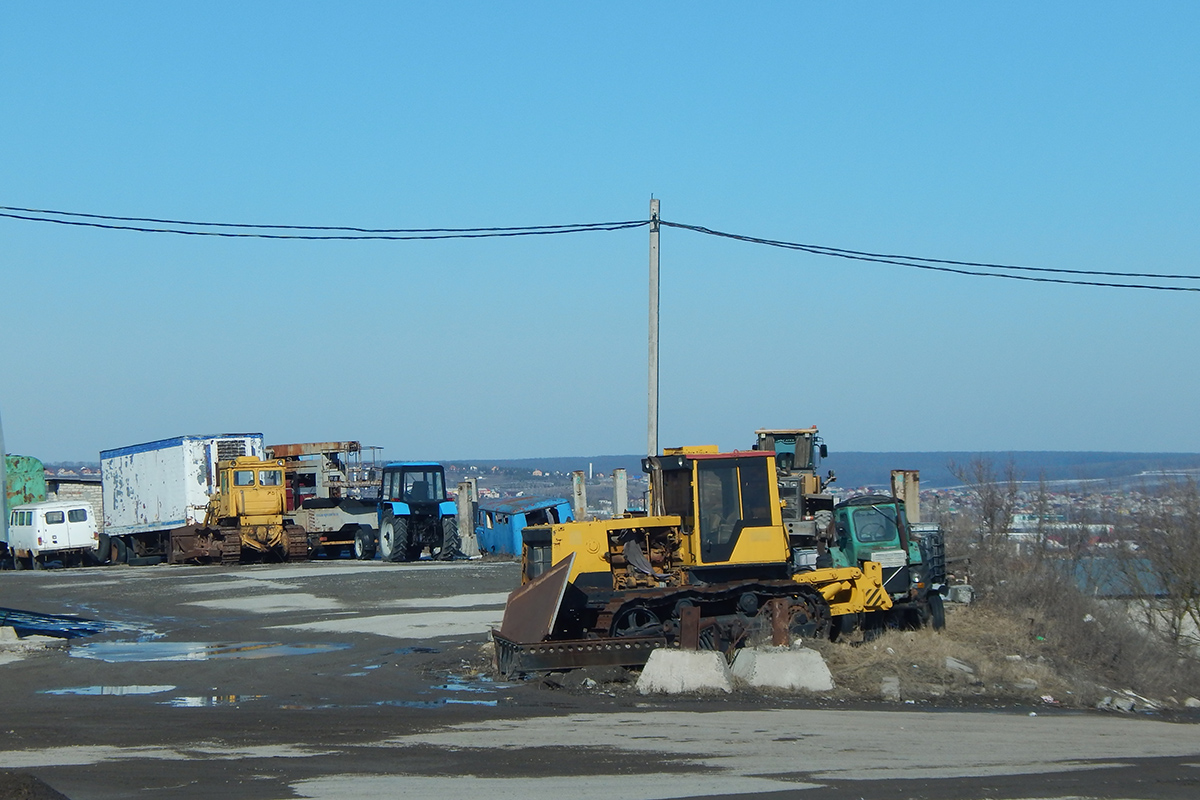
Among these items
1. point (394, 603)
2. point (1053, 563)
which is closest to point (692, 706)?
point (394, 603)

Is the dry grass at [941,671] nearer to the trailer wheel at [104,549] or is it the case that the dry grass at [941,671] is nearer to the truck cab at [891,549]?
the truck cab at [891,549]

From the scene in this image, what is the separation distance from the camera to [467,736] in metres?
11.2

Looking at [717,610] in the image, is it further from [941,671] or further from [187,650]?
[187,650]

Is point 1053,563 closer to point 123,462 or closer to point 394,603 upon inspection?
point 394,603

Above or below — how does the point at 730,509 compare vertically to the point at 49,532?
above

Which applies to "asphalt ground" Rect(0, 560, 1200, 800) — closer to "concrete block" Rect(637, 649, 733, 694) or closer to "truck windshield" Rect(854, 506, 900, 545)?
"concrete block" Rect(637, 649, 733, 694)

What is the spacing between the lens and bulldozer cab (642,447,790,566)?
1582 cm

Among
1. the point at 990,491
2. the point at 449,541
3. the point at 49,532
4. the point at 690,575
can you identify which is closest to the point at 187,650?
the point at 690,575

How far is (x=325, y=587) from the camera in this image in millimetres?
27219

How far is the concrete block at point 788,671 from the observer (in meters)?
13.7

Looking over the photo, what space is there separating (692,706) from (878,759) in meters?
3.04

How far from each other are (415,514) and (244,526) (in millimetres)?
5199

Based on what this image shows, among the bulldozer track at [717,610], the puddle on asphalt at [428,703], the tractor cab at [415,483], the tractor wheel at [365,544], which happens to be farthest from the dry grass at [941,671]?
the tractor wheel at [365,544]

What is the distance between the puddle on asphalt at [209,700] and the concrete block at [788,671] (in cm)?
547
